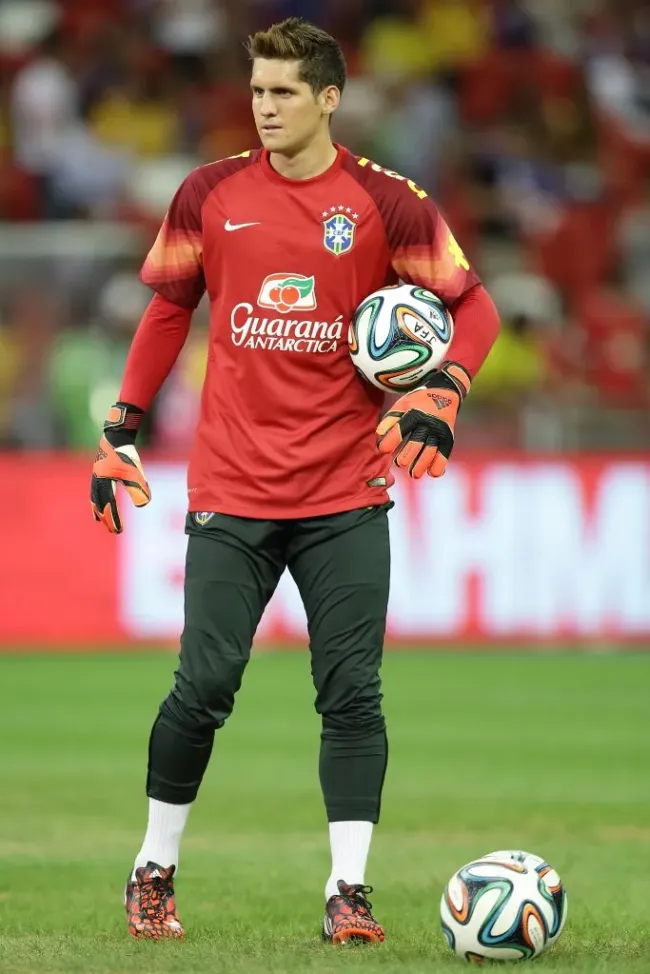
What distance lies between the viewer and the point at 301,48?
221 inches

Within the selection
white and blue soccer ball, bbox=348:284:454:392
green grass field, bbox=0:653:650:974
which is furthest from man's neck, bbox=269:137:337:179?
green grass field, bbox=0:653:650:974

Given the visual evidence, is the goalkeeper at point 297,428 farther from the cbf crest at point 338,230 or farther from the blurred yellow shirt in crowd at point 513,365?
the blurred yellow shirt in crowd at point 513,365

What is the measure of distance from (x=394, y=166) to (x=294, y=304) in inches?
496

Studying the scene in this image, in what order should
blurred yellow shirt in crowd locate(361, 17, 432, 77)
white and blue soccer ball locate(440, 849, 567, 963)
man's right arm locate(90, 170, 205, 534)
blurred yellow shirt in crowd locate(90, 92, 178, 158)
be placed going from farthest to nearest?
1. blurred yellow shirt in crowd locate(361, 17, 432, 77)
2. blurred yellow shirt in crowd locate(90, 92, 178, 158)
3. man's right arm locate(90, 170, 205, 534)
4. white and blue soccer ball locate(440, 849, 567, 963)

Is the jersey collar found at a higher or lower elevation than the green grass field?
higher

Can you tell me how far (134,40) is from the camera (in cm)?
1980

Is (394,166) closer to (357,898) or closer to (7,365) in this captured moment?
(7,365)

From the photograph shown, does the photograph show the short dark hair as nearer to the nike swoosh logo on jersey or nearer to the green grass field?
the nike swoosh logo on jersey

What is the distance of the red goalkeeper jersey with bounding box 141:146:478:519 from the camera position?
573 centimetres

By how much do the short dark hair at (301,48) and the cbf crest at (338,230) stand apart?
37cm

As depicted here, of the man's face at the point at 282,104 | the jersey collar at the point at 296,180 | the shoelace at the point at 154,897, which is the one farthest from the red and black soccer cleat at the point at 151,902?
the man's face at the point at 282,104

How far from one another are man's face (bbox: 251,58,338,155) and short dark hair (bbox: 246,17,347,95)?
0.02 metres

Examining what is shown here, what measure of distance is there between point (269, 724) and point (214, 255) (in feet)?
18.8

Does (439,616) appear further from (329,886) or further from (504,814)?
(329,886)
